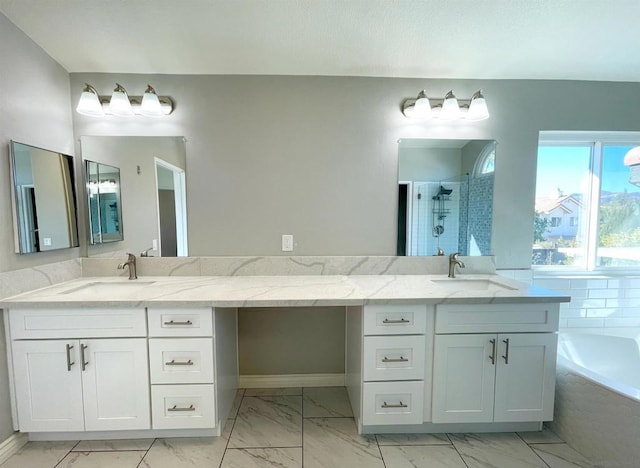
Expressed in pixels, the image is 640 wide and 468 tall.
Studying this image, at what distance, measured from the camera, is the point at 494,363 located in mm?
1578

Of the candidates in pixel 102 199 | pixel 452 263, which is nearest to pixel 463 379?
pixel 452 263

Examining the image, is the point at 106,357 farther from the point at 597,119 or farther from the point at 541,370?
the point at 597,119

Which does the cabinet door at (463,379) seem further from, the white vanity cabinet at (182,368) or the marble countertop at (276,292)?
the white vanity cabinet at (182,368)

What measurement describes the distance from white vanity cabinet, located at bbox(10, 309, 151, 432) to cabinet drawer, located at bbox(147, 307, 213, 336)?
0.06m

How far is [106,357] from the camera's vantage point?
4.96 feet

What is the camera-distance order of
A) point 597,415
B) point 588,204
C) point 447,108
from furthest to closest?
1. point 588,204
2. point 447,108
3. point 597,415

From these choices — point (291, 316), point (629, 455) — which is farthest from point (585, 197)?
point (291, 316)

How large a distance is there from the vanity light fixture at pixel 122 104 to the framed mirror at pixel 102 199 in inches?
14.1

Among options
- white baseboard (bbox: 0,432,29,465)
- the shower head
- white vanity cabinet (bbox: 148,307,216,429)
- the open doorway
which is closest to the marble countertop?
white vanity cabinet (bbox: 148,307,216,429)

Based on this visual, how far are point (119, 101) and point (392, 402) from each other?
2457mm

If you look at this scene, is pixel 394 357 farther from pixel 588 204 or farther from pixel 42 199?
pixel 42 199

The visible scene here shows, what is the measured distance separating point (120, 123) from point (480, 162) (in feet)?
8.35

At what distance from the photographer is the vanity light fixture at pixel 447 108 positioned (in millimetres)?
1924

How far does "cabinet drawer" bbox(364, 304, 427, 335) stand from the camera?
155 cm
